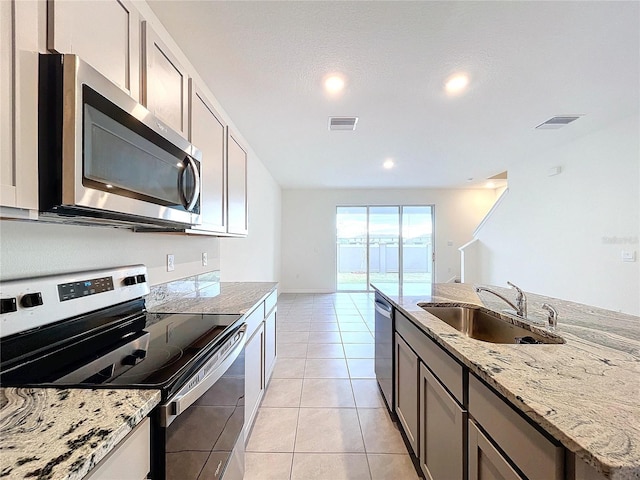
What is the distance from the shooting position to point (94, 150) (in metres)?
0.84

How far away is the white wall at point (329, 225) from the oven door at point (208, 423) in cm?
607

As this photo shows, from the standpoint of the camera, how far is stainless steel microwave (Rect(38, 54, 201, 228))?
753 millimetres

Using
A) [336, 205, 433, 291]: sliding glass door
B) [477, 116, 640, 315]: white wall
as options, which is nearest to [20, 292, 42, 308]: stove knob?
[477, 116, 640, 315]: white wall

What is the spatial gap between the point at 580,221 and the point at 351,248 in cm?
461

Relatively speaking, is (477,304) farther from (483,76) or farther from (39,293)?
(39,293)

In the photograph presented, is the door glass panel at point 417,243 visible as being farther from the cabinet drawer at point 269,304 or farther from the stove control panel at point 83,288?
the stove control panel at point 83,288

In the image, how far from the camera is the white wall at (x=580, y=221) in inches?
133

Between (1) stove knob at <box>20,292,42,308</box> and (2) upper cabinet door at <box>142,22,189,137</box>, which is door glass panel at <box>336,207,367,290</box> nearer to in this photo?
(2) upper cabinet door at <box>142,22,189,137</box>

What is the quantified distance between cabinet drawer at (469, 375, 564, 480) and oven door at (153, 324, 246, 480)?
92 cm

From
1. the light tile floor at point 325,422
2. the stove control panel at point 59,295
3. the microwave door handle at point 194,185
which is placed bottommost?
the light tile floor at point 325,422

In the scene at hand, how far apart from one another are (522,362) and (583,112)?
141 inches

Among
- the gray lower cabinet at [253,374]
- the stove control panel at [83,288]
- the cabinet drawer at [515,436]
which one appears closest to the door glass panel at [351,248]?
the gray lower cabinet at [253,374]

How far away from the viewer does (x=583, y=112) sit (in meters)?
3.16

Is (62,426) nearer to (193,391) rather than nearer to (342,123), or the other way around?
(193,391)
